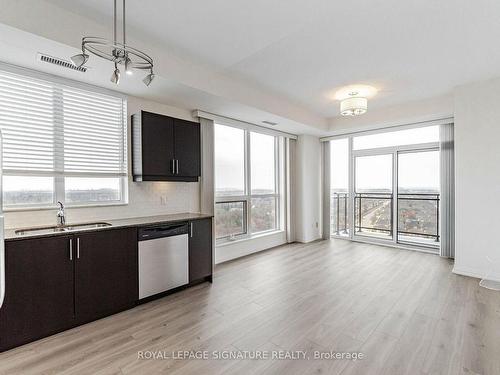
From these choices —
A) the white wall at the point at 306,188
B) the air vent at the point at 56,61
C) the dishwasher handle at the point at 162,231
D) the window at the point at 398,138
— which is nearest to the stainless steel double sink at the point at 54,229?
the dishwasher handle at the point at 162,231

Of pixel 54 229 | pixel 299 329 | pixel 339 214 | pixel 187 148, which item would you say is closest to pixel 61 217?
pixel 54 229

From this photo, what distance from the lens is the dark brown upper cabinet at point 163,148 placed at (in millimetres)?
3287

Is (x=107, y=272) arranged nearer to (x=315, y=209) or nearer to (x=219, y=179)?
(x=219, y=179)

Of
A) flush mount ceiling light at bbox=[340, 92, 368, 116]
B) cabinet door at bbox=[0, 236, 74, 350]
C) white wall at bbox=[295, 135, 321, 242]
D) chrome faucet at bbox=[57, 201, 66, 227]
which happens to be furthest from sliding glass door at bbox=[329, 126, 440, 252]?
cabinet door at bbox=[0, 236, 74, 350]

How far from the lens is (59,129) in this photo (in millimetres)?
2939

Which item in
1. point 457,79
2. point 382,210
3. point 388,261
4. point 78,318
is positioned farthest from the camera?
point 382,210

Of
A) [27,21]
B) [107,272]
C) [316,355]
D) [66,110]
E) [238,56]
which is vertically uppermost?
[238,56]

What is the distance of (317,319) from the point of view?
266 centimetres

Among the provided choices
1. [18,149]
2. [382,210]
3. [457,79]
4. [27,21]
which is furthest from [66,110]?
[382,210]

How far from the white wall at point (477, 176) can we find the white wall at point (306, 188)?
2834mm

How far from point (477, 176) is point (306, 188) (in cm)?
308

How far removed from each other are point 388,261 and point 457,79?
2.99 metres

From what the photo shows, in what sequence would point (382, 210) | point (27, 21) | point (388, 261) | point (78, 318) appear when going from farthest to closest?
point (382, 210), point (388, 261), point (78, 318), point (27, 21)

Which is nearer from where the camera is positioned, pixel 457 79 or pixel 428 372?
pixel 428 372
